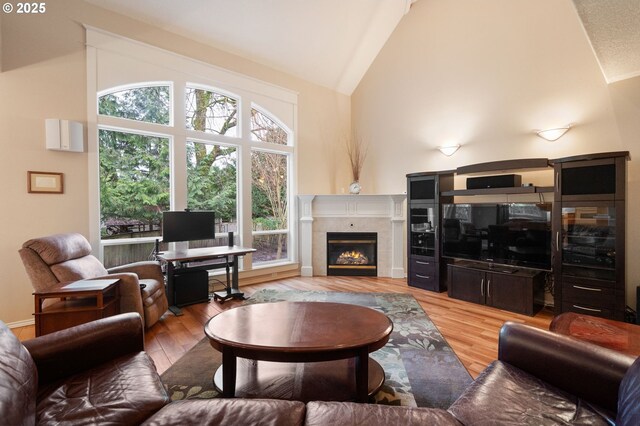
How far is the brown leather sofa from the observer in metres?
1.12

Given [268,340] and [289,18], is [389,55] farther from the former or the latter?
[268,340]

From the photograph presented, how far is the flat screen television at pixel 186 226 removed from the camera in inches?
148

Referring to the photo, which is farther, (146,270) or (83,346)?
(146,270)

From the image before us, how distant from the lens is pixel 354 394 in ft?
6.12

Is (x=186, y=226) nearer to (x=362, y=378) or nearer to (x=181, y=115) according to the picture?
(x=181, y=115)

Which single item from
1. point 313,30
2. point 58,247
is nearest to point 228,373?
point 58,247

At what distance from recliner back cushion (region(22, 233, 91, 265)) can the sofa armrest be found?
11.7ft

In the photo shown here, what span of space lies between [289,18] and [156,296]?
4.13 m

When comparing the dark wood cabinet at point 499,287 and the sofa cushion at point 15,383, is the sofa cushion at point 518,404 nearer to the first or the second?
the sofa cushion at point 15,383

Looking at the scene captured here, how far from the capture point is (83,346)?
1553 millimetres

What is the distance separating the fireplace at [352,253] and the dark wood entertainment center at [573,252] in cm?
151

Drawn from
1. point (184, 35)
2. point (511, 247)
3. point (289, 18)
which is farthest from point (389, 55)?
point (511, 247)

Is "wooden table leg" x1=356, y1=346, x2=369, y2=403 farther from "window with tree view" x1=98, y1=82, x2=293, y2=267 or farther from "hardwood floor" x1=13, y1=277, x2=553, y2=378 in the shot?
"window with tree view" x1=98, y1=82, x2=293, y2=267

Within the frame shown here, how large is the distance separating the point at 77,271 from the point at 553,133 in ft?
17.8
